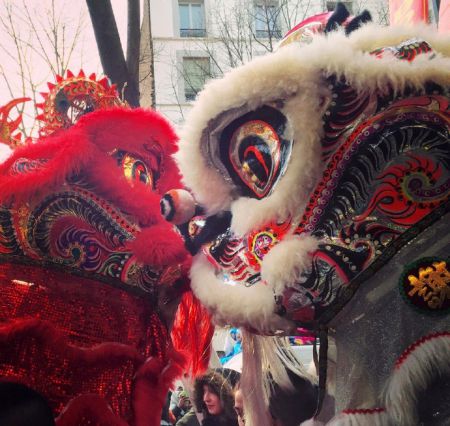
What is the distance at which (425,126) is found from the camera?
3.26 feet

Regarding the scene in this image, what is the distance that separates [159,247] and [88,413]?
416mm

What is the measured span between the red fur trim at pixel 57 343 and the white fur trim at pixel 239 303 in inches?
11.8

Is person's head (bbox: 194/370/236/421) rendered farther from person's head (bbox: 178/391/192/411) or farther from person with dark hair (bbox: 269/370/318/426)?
person's head (bbox: 178/391/192/411)

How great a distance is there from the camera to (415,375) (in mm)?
978

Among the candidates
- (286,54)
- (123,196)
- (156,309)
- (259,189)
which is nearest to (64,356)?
(156,309)

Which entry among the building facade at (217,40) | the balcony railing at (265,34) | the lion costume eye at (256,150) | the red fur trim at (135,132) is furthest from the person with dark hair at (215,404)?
the balcony railing at (265,34)

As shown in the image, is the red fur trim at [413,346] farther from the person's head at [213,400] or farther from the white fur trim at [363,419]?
the person's head at [213,400]

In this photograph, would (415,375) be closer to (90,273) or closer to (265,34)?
(90,273)

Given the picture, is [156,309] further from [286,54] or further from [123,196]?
[286,54]

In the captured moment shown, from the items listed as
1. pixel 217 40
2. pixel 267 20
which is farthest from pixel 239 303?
pixel 217 40

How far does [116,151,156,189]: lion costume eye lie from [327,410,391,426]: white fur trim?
2.57 feet

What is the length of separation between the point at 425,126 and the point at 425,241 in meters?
0.20

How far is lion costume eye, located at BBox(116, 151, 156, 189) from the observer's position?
4.88ft

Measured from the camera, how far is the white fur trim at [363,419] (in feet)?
3.23
